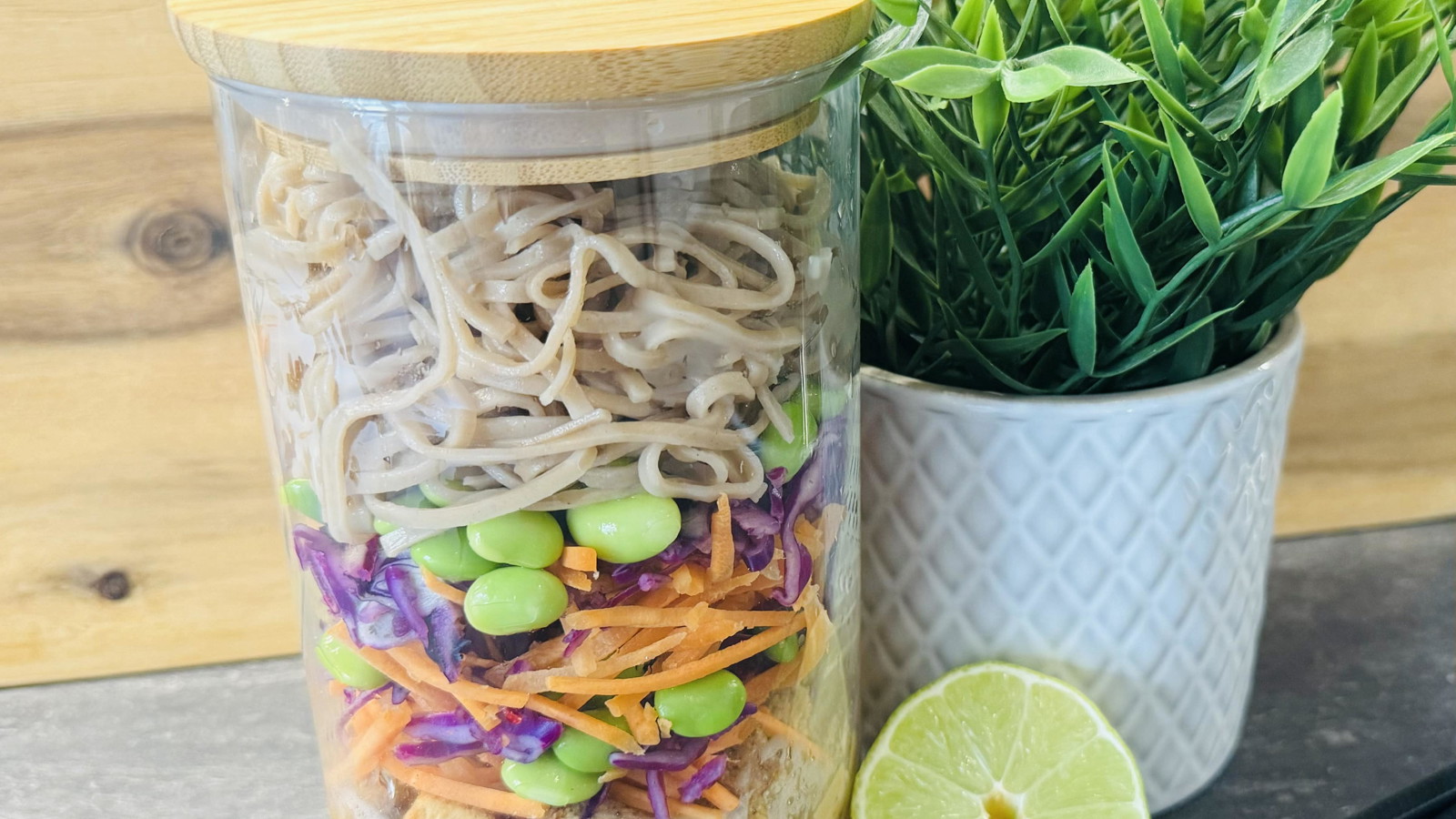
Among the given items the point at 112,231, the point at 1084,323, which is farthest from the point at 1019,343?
the point at 112,231

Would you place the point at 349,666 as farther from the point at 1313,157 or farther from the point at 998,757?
the point at 1313,157

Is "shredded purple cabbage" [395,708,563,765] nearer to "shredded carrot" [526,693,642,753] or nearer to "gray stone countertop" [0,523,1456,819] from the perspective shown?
"shredded carrot" [526,693,642,753]

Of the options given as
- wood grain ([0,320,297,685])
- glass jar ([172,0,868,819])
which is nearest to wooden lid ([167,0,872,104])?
glass jar ([172,0,868,819])

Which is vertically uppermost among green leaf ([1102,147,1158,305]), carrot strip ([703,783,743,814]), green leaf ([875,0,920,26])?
green leaf ([875,0,920,26])

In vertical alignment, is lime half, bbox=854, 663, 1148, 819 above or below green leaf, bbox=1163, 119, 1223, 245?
below

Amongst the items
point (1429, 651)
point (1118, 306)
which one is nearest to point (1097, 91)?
point (1118, 306)

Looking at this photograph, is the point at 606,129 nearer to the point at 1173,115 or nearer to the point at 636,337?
the point at 636,337
